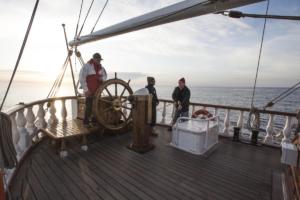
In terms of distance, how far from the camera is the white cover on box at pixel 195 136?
3189 millimetres

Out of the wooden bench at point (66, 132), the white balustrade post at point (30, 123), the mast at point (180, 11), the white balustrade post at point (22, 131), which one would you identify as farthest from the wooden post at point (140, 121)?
the white balustrade post at point (30, 123)

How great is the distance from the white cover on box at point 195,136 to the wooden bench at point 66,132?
1.60 metres

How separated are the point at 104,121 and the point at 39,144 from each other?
123 centimetres

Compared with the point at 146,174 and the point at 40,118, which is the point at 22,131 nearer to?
A: the point at 40,118

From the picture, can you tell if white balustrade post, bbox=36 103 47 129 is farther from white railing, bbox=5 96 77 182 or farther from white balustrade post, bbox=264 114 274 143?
white balustrade post, bbox=264 114 274 143

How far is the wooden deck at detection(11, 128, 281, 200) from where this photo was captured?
6.69 ft

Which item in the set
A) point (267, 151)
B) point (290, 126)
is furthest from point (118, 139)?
point (290, 126)

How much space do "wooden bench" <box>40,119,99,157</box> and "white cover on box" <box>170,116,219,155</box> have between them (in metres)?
1.60

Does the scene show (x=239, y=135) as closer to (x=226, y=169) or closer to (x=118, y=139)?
(x=226, y=169)

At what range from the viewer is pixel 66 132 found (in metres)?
3.09

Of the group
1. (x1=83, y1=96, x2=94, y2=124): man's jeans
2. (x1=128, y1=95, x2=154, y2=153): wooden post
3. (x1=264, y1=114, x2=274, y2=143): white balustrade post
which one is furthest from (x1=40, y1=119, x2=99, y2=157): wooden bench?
(x1=264, y1=114, x2=274, y2=143): white balustrade post

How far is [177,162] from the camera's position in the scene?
2.85 m

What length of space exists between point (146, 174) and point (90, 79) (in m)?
2.13

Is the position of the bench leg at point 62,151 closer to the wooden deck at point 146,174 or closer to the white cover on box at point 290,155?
the wooden deck at point 146,174
